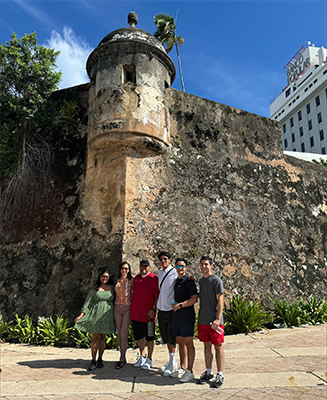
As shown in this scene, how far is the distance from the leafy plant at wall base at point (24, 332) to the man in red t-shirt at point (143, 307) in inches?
105

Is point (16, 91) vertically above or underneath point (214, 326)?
above

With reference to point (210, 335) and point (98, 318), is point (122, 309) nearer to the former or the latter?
point (98, 318)

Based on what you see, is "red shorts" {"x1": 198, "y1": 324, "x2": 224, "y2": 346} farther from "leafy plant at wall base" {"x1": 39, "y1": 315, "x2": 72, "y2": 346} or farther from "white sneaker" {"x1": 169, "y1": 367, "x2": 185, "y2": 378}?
"leafy plant at wall base" {"x1": 39, "y1": 315, "x2": 72, "y2": 346}

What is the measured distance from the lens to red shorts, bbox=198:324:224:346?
3.62 meters

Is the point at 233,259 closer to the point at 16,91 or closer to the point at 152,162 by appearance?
the point at 152,162

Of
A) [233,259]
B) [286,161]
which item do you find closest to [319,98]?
[286,161]


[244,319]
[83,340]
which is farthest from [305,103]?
[83,340]

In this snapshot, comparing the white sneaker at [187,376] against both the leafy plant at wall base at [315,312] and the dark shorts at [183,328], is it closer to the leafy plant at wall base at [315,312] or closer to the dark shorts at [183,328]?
the dark shorts at [183,328]

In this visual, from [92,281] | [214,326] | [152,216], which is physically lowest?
[214,326]

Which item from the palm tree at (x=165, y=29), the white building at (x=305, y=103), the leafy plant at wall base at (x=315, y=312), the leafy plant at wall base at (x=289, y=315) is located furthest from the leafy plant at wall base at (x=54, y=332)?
the white building at (x=305, y=103)

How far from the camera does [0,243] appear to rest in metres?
7.86

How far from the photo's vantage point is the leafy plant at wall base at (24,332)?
6.06m

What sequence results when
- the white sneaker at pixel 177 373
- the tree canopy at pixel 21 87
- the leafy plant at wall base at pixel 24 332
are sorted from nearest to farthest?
the white sneaker at pixel 177 373 → the leafy plant at wall base at pixel 24 332 → the tree canopy at pixel 21 87

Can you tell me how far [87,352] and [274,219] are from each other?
6.01 m
